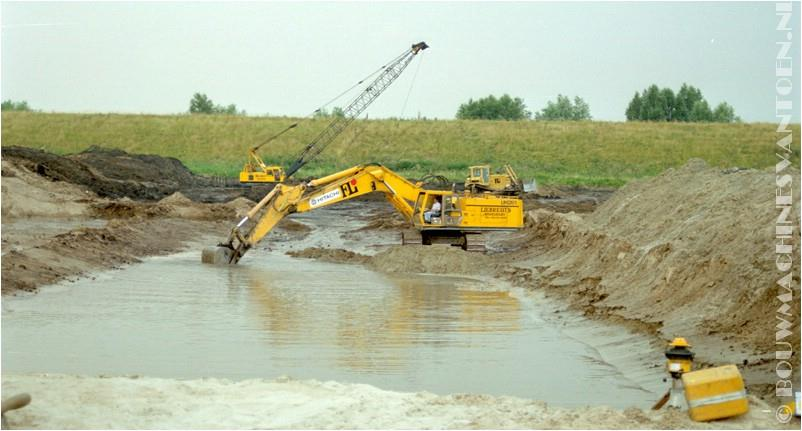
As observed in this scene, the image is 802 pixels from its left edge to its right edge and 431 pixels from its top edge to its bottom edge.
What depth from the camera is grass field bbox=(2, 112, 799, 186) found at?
3199 inches

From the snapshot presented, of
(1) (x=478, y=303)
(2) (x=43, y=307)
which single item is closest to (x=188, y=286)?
(2) (x=43, y=307)

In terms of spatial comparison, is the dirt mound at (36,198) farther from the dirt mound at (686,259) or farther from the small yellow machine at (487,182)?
the dirt mound at (686,259)

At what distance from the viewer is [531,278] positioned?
25000mm

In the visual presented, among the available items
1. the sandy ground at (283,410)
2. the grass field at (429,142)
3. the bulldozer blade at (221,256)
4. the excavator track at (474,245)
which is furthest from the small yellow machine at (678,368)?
the grass field at (429,142)

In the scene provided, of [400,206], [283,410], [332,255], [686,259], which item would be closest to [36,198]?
[332,255]

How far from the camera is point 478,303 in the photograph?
837 inches

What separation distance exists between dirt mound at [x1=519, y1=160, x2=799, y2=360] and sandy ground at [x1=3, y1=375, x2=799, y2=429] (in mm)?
3544

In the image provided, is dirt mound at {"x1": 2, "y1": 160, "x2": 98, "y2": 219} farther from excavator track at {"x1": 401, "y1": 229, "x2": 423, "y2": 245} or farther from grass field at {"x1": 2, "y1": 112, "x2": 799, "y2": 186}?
grass field at {"x1": 2, "y1": 112, "x2": 799, "y2": 186}

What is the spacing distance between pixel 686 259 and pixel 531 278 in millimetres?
7550

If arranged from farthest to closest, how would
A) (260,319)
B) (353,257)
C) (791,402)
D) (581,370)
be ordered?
1. (353,257)
2. (260,319)
3. (581,370)
4. (791,402)

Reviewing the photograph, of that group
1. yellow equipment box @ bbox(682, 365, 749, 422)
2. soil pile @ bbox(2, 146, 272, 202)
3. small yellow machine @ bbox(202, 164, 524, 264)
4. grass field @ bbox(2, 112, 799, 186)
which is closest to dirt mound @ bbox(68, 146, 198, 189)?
soil pile @ bbox(2, 146, 272, 202)

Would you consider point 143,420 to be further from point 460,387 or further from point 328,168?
point 328,168

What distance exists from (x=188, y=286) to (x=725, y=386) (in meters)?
14.9

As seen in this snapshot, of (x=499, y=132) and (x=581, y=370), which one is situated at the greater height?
(x=499, y=132)
